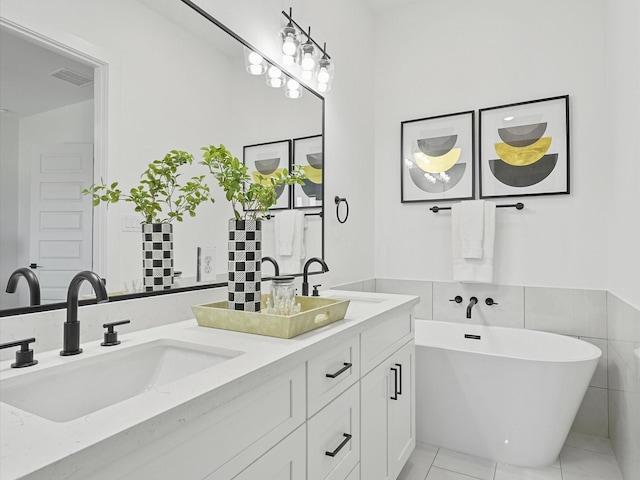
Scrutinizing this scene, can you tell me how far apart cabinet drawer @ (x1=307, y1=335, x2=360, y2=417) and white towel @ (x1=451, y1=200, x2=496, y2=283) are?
1.53m

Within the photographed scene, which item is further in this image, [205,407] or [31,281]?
[31,281]

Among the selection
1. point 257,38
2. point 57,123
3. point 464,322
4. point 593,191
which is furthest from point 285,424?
point 593,191

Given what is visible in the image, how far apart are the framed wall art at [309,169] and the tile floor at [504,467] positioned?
148 cm

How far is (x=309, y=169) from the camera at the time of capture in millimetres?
2227

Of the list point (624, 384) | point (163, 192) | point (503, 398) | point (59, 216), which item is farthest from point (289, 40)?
point (624, 384)

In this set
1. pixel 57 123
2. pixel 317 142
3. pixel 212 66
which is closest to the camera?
pixel 57 123

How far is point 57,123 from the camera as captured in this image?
107cm

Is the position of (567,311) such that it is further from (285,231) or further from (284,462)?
(284,462)

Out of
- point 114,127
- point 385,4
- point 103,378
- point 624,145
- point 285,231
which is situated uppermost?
point 385,4

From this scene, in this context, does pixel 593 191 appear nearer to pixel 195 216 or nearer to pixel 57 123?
pixel 195 216

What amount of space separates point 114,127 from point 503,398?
211 cm

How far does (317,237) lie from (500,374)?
3.94 feet

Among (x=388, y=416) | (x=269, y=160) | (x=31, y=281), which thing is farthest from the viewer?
(x=269, y=160)

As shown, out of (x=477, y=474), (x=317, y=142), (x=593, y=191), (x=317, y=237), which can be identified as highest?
(x=317, y=142)
